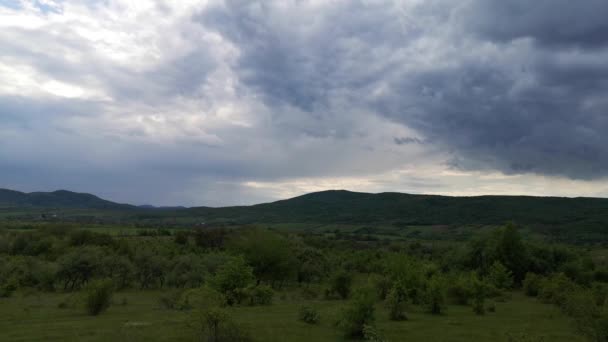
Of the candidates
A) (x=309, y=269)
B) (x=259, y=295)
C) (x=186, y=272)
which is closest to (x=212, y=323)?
(x=259, y=295)

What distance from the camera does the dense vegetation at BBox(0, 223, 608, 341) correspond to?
24422 mm

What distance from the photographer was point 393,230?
17438 cm

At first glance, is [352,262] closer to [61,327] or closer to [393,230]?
[61,327]

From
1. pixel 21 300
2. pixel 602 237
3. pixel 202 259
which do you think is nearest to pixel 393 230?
pixel 602 237

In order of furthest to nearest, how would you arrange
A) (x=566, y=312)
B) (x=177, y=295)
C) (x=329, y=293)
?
(x=329, y=293) < (x=177, y=295) < (x=566, y=312)

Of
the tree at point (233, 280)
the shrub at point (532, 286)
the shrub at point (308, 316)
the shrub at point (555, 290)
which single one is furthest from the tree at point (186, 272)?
the shrub at point (532, 286)

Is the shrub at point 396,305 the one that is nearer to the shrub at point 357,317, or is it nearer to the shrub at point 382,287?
the shrub at point 357,317

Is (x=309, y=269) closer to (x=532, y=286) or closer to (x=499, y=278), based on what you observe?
(x=499, y=278)

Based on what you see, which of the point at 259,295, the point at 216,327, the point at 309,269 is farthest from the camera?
the point at 309,269

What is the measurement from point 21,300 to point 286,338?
31.3 meters

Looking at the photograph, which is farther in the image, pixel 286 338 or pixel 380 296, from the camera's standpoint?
pixel 380 296

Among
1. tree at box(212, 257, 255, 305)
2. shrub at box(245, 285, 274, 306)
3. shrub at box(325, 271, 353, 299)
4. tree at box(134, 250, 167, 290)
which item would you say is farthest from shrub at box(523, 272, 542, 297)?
tree at box(134, 250, 167, 290)

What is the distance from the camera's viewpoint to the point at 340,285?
4466 cm

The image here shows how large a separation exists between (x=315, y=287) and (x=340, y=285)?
464 inches
